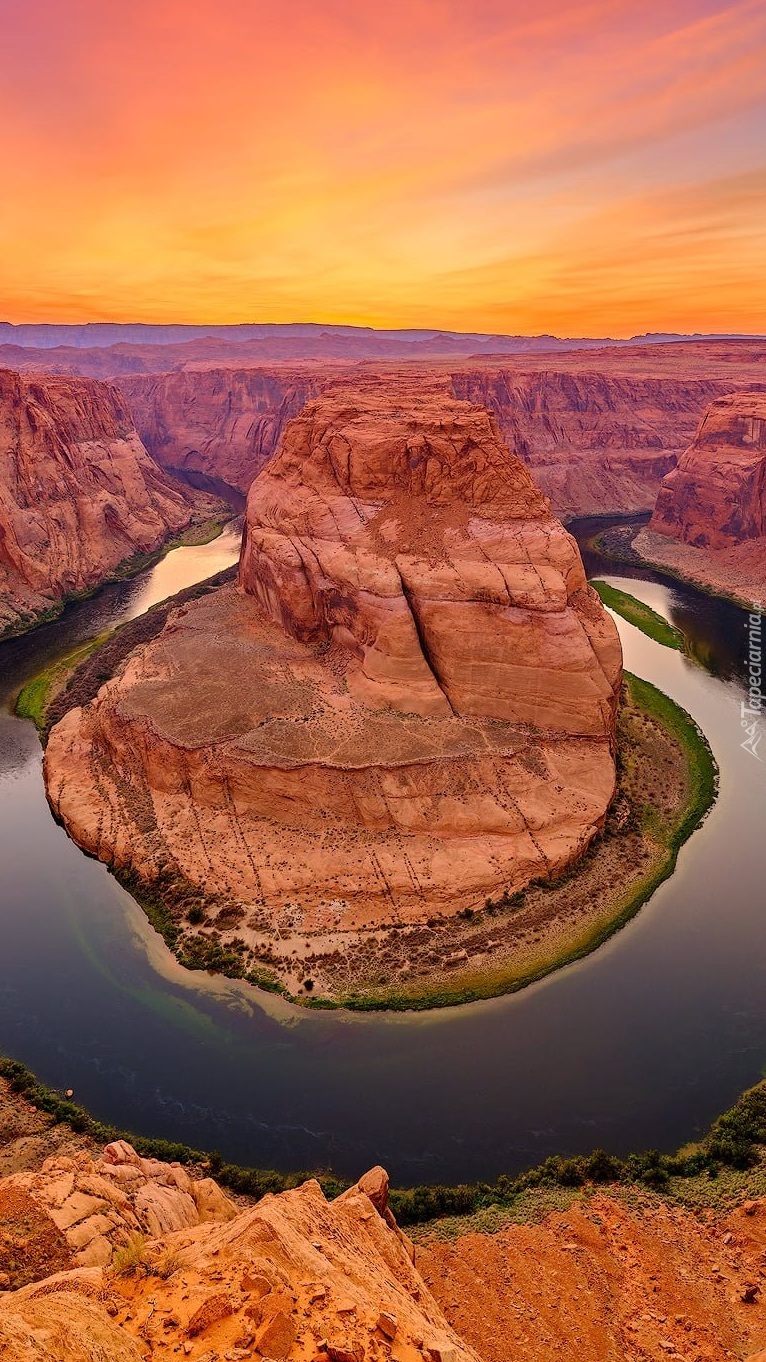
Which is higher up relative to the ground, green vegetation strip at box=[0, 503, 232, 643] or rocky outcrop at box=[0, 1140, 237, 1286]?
green vegetation strip at box=[0, 503, 232, 643]

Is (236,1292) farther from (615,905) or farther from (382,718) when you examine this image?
(382,718)

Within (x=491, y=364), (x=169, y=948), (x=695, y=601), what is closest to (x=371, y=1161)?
(x=169, y=948)

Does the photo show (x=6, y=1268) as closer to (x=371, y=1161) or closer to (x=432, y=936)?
(x=371, y=1161)

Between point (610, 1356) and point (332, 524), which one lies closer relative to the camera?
point (610, 1356)

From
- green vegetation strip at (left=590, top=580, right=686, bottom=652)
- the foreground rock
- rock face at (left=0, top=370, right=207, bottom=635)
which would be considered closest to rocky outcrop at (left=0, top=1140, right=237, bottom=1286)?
green vegetation strip at (left=590, top=580, right=686, bottom=652)

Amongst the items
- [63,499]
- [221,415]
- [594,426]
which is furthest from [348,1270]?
[221,415]

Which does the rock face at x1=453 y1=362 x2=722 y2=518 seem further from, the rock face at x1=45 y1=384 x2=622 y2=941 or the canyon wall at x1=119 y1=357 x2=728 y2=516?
the rock face at x1=45 y1=384 x2=622 y2=941

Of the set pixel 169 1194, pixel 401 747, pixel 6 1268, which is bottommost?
pixel 169 1194
